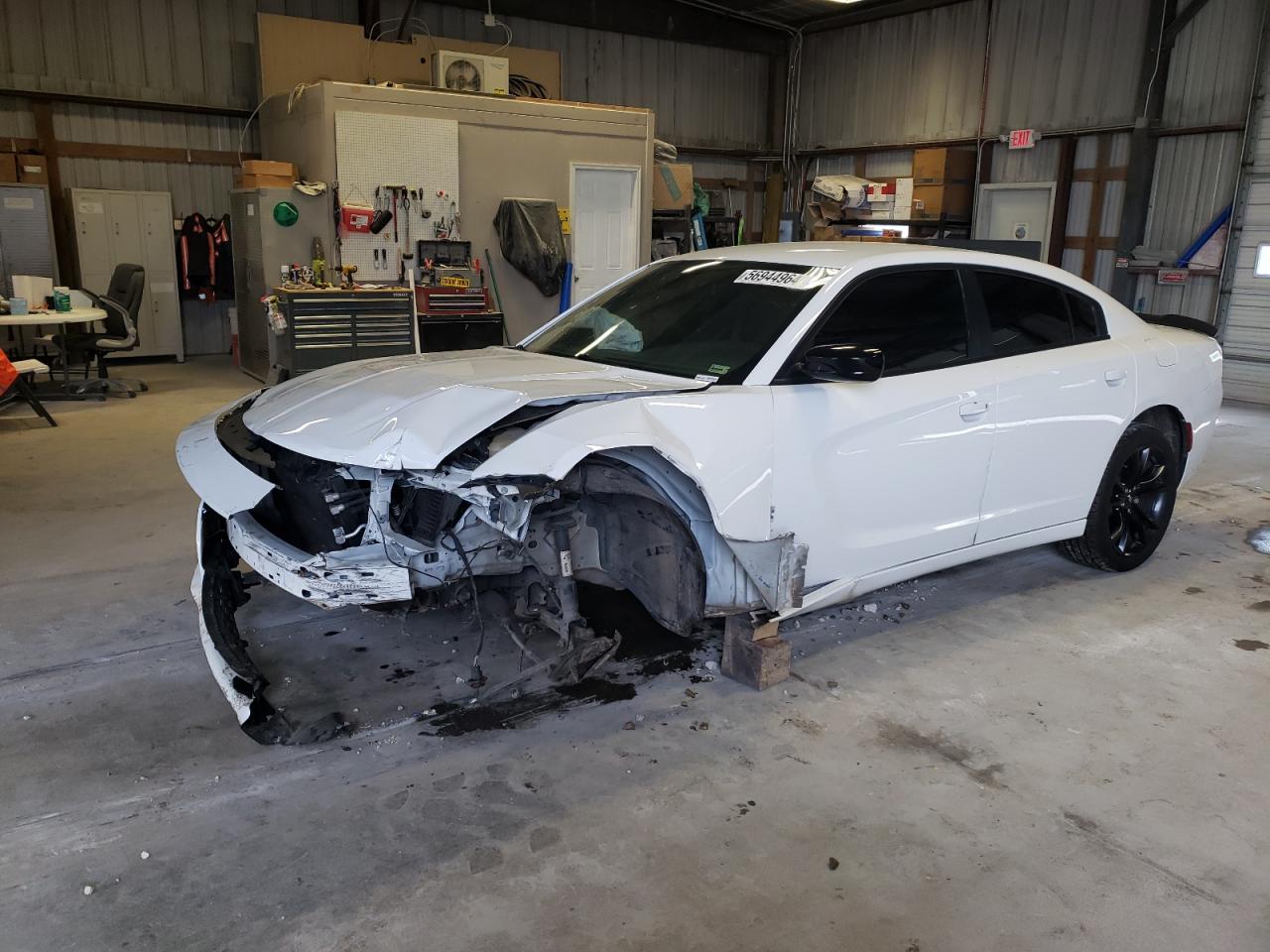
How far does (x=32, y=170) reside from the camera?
10312 mm

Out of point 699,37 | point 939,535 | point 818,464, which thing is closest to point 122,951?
point 818,464

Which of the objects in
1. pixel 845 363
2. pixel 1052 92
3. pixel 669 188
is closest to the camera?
pixel 845 363

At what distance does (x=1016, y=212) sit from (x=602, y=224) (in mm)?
5940

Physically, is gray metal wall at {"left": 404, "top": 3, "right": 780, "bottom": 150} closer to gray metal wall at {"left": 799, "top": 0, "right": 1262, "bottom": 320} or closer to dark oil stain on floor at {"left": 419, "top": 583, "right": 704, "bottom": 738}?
gray metal wall at {"left": 799, "top": 0, "right": 1262, "bottom": 320}

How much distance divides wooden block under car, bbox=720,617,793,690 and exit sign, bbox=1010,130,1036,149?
11.4 meters

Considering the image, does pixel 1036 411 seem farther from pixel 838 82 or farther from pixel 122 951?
pixel 838 82

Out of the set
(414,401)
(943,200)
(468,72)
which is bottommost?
(414,401)

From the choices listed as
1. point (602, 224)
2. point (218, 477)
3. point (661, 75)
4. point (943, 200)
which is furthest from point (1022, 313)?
point (661, 75)

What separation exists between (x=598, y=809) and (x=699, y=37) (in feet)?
47.1

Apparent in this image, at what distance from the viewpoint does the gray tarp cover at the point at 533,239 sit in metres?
9.91

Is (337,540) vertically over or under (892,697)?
over

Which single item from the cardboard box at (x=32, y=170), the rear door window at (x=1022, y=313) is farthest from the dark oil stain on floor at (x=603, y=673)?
the cardboard box at (x=32, y=170)

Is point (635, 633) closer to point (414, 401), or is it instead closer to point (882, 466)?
point (882, 466)

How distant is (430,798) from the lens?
101 inches
